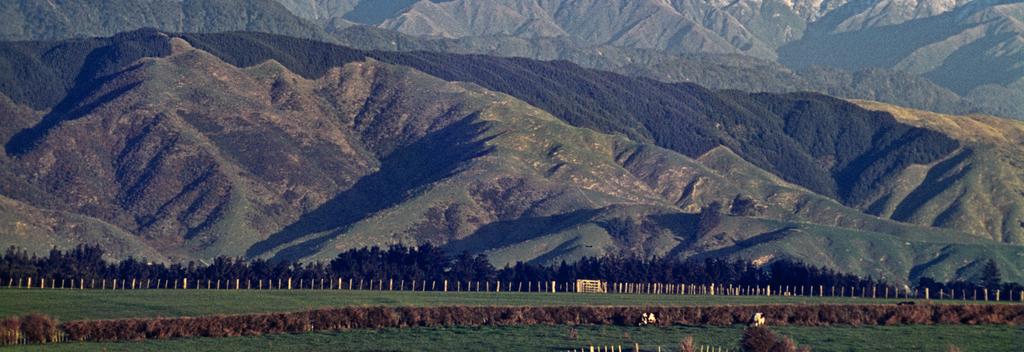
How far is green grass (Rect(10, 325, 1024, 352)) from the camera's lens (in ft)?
324

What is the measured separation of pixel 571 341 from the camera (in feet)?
340

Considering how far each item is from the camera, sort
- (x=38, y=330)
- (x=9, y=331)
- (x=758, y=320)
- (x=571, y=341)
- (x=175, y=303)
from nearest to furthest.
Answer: (x=9, y=331) < (x=38, y=330) < (x=571, y=341) < (x=758, y=320) < (x=175, y=303)

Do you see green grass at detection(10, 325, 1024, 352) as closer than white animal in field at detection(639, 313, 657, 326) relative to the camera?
Yes

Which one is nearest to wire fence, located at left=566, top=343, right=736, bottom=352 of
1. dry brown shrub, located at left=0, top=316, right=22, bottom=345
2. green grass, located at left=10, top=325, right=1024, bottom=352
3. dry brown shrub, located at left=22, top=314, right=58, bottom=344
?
green grass, located at left=10, top=325, right=1024, bottom=352

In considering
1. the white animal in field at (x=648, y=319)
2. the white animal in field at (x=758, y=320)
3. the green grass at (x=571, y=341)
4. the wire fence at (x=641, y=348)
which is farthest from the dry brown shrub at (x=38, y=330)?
the white animal in field at (x=758, y=320)

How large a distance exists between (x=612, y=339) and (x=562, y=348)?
5847 millimetres

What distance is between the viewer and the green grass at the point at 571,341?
98.9m

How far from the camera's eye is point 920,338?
10756cm

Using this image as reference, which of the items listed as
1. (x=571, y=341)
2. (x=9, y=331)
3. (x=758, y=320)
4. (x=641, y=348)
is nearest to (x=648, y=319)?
(x=758, y=320)

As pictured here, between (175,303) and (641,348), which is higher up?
(175,303)

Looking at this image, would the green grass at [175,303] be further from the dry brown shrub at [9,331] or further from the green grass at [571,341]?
the green grass at [571,341]

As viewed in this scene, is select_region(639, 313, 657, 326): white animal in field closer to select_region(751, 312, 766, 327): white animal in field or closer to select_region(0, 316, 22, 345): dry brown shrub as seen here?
select_region(751, 312, 766, 327): white animal in field

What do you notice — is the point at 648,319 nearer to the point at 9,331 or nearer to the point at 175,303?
the point at 175,303

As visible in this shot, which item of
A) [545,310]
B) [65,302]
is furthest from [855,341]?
[65,302]
